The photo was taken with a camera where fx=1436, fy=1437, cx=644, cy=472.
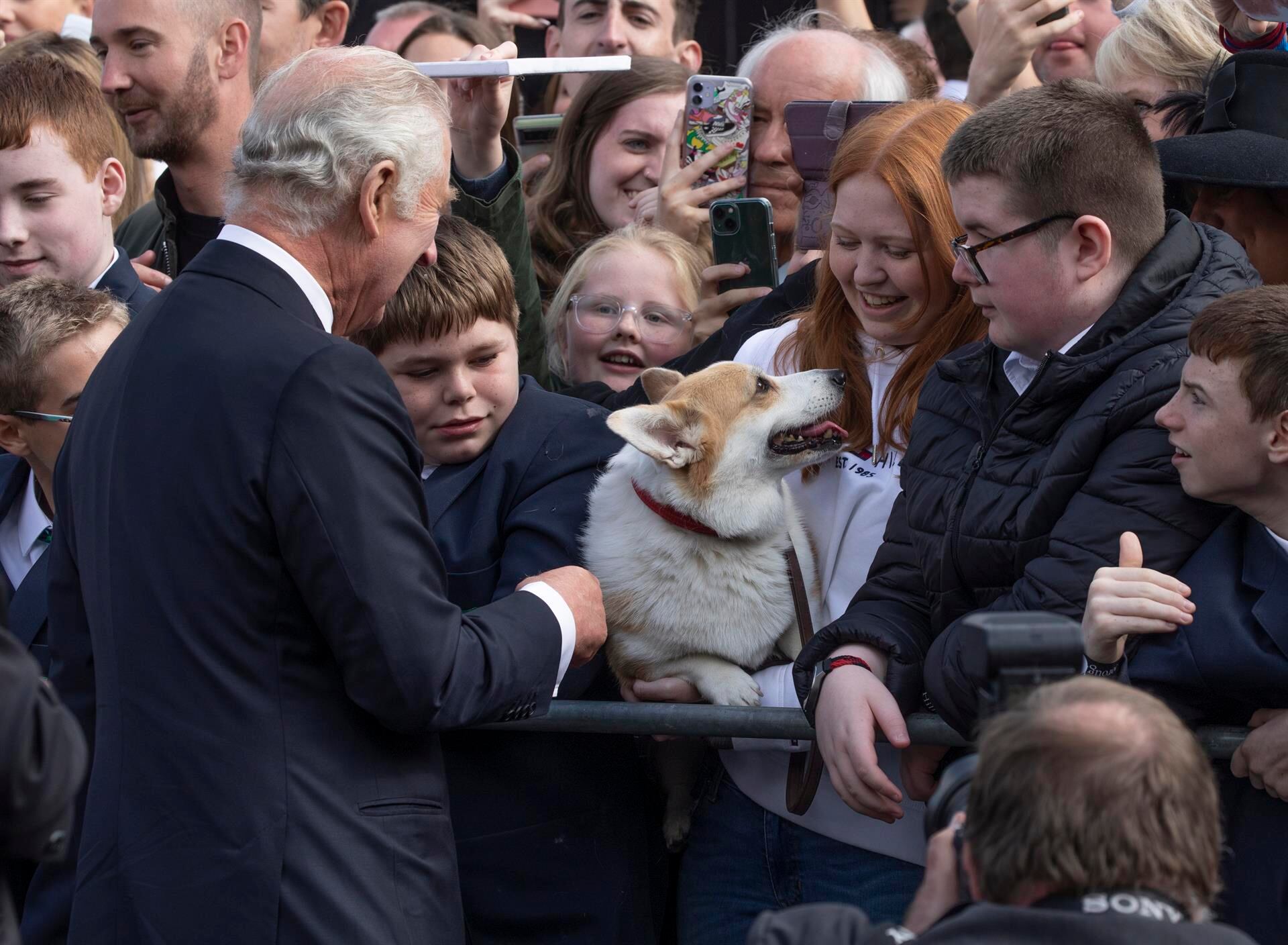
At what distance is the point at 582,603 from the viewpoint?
2.78 m

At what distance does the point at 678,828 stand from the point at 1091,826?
183 cm

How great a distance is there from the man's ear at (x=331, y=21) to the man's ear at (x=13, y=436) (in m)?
2.51

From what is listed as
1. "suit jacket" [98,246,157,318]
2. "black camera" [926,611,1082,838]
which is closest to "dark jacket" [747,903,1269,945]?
"black camera" [926,611,1082,838]

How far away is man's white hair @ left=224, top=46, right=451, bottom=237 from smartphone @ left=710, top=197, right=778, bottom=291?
1.40 metres

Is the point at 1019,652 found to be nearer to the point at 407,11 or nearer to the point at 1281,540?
the point at 1281,540

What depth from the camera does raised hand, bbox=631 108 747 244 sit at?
13.9 ft

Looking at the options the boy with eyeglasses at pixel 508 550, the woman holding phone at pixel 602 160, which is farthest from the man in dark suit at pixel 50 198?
the woman holding phone at pixel 602 160

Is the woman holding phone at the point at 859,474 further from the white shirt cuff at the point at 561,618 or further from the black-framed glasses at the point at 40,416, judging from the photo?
the black-framed glasses at the point at 40,416

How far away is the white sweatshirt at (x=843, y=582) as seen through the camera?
2.98 m

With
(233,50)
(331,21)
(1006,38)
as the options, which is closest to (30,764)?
(233,50)

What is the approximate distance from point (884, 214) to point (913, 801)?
4.09ft

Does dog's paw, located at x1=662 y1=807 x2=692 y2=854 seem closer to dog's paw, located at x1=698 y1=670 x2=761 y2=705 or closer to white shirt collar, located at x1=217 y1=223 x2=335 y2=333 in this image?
dog's paw, located at x1=698 y1=670 x2=761 y2=705

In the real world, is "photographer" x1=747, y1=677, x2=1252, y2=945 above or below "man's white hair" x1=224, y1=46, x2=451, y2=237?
below

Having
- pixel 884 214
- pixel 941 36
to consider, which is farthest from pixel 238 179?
pixel 941 36
